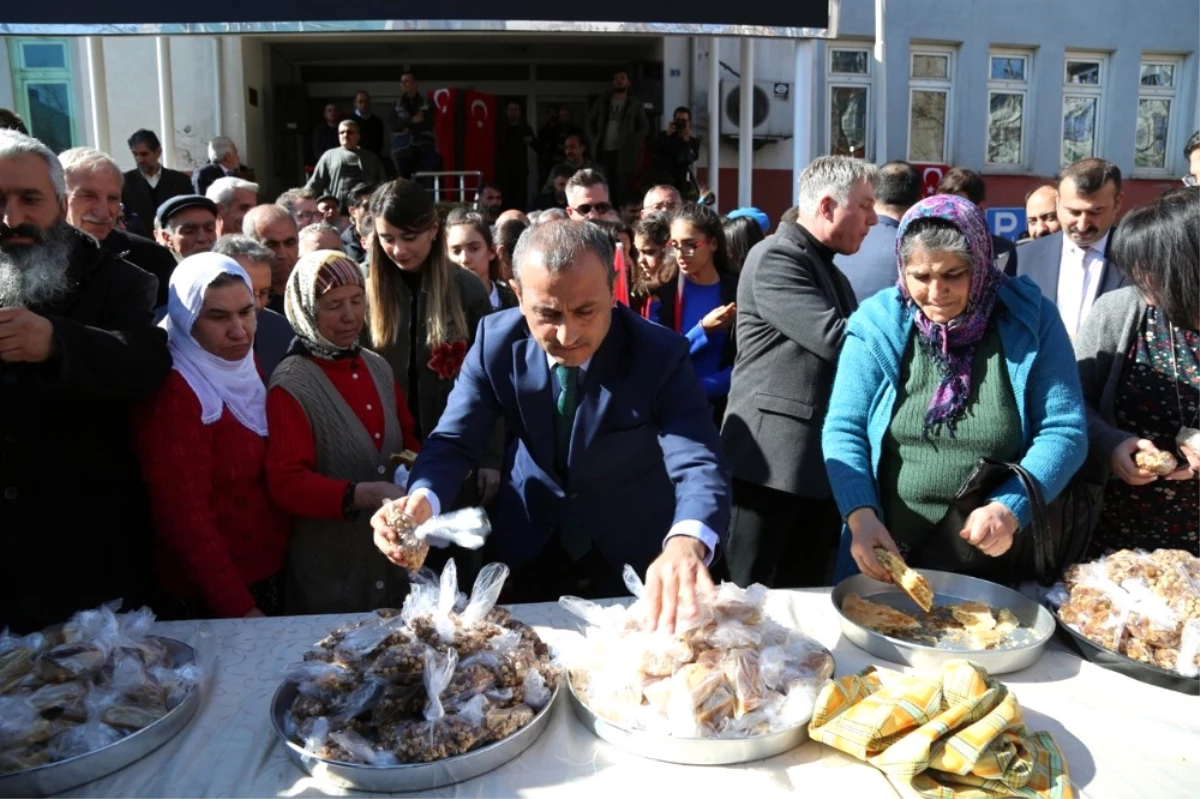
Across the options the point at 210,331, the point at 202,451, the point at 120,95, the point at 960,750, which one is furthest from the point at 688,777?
the point at 120,95

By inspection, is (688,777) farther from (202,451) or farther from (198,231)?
(198,231)

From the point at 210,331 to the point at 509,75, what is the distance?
11039mm

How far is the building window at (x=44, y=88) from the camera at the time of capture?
1002 cm

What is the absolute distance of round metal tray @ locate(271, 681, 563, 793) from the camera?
1276 mm

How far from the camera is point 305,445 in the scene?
2254mm

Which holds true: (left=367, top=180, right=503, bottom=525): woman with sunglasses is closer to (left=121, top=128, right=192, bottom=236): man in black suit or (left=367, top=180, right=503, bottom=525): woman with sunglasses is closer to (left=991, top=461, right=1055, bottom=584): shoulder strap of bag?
(left=991, top=461, right=1055, bottom=584): shoulder strap of bag

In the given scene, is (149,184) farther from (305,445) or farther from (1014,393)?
(1014,393)

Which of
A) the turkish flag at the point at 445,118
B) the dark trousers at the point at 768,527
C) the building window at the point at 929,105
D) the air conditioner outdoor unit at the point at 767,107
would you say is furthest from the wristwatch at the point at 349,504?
the building window at the point at 929,105

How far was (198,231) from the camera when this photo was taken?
3.58 metres

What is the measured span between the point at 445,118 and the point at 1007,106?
8.58m

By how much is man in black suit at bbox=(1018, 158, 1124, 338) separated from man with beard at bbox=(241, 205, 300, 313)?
11.2 feet

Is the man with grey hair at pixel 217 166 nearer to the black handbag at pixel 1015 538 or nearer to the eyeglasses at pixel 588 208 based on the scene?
the eyeglasses at pixel 588 208

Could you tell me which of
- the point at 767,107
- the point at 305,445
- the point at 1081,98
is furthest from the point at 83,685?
the point at 1081,98

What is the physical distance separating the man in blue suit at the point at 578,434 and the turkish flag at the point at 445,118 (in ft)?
29.8
